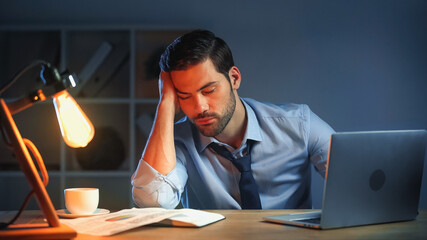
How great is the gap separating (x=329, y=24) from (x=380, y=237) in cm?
269

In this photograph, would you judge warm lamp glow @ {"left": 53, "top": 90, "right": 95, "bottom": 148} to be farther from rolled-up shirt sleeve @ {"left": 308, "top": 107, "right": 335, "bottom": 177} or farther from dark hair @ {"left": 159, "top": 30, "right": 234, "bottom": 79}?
rolled-up shirt sleeve @ {"left": 308, "top": 107, "right": 335, "bottom": 177}

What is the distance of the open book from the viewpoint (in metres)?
1.11

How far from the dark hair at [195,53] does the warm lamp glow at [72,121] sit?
2.36 ft

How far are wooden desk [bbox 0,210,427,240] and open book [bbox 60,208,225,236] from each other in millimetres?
19

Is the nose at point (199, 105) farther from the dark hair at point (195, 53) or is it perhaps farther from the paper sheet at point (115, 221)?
the paper sheet at point (115, 221)

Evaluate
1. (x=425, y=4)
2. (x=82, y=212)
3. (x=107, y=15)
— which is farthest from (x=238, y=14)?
(x=82, y=212)

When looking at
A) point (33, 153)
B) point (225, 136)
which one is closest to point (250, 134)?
point (225, 136)

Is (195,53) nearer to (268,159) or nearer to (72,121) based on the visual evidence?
(268,159)

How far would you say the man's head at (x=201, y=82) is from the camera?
1.82 metres

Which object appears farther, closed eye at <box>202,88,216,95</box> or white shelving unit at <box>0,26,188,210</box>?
white shelving unit at <box>0,26,188,210</box>

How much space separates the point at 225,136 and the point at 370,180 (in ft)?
2.98

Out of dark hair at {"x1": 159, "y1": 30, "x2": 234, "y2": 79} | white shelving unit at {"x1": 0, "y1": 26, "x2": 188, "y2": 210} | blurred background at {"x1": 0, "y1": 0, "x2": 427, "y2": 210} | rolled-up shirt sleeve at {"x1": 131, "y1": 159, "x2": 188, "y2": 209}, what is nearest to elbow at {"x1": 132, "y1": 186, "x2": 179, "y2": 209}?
rolled-up shirt sleeve at {"x1": 131, "y1": 159, "x2": 188, "y2": 209}

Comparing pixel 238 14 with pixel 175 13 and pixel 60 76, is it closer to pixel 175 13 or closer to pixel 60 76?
pixel 175 13

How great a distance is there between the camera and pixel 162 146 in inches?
66.9
